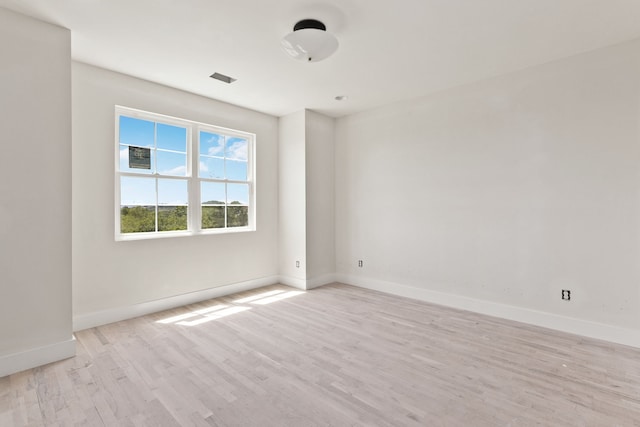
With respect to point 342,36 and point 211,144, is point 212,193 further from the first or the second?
point 342,36

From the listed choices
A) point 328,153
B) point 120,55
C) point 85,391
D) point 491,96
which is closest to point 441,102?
point 491,96

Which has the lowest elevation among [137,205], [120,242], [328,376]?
[328,376]

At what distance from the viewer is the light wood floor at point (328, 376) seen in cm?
190

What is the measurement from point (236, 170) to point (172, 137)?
1001 mm

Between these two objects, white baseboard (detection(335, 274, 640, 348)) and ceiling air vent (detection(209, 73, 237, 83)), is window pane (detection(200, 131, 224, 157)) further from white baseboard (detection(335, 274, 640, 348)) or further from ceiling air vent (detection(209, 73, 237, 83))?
white baseboard (detection(335, 274, 640, 348))

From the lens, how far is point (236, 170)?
15.5 feet

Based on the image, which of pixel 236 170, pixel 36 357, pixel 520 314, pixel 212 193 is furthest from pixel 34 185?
pixel 520 314

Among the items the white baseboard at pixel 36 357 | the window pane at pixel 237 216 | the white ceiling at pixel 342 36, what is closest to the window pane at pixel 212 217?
the window pane at pixel 237 216

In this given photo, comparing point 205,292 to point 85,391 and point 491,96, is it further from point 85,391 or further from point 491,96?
point 491,96

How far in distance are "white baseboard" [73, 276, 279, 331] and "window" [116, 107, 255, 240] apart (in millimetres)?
806

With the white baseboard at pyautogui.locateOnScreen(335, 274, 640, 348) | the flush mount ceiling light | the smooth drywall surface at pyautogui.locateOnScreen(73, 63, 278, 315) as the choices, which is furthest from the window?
the white baseboard at pyautogui.locateOnScreen(335, 274, 640, 348)

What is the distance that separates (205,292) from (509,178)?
160 inches

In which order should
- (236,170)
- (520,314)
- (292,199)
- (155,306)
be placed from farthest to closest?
(292,199) < (236,170) < (155,306) < (520,314)

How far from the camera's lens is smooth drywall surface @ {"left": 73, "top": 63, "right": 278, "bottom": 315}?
3227 mm
